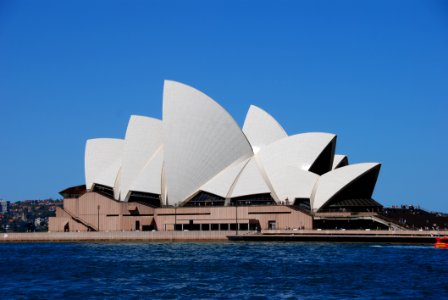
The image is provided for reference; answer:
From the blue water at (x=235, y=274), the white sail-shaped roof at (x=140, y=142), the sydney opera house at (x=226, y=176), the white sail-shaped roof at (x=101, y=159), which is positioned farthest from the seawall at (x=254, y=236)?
the white sail-shaped roof at (x=101, y=159)

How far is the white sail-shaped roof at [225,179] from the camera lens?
83812 mm

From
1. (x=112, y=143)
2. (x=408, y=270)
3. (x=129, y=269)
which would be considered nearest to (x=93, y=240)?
(x=112, y=143)

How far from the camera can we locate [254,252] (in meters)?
59.8

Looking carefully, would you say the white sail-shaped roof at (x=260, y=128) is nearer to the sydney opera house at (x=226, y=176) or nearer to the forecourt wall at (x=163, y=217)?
the sydney opera house at (x=226, y=176)

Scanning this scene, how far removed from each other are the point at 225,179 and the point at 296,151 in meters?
9.11

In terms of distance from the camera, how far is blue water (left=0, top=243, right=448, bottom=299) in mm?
34625

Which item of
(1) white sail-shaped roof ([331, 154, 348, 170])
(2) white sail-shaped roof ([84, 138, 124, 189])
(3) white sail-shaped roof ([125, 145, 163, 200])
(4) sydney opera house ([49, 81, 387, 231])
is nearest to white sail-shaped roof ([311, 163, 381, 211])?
(4) sydney opera house ([49, 81, 387, 231])

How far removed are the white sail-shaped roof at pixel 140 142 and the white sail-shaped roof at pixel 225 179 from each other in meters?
9.91

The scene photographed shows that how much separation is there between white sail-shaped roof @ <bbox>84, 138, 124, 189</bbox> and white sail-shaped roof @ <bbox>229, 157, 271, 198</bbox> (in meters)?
18.5

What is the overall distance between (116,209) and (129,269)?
44.3 meters

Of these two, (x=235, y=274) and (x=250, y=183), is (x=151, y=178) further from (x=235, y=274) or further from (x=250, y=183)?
(x=235, y=274)

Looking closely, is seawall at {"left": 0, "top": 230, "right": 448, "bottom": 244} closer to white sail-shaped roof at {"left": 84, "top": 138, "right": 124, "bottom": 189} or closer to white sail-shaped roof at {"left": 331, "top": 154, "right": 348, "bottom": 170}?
white sail-shaped roof at {"left": 84, "top": 138, "right": 124, "bottom": 189}

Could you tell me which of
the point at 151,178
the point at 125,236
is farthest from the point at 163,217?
the point at 125,236

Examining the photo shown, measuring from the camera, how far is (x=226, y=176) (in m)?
84.3
